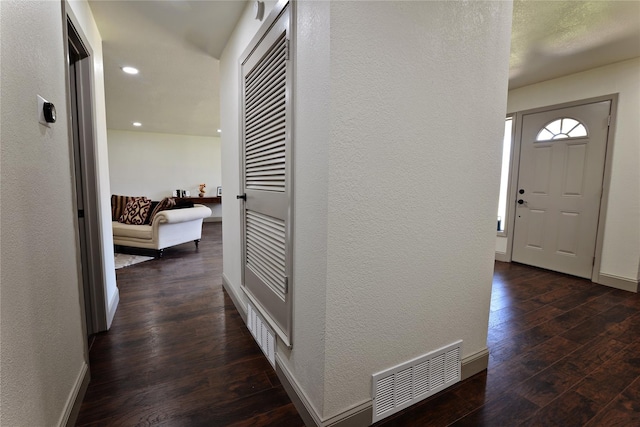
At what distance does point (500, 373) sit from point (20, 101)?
101 inches

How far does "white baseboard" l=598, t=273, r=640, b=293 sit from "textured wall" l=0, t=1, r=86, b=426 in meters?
4.68

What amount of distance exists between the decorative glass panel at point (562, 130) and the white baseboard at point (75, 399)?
4.96m

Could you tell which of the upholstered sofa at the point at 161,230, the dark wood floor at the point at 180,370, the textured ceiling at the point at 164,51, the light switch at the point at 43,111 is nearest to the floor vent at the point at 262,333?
the dark wood floor at the point at 180,370

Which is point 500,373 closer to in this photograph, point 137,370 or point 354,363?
point 354,363

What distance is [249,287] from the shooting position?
2162 mm

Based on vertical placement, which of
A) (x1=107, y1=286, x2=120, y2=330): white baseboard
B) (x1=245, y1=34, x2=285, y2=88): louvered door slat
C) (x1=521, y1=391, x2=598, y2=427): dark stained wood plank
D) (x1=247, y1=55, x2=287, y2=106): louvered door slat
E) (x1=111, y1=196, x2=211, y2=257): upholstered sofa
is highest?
(x1=245, y1=34, x2=285, y2=88): louvered door slat

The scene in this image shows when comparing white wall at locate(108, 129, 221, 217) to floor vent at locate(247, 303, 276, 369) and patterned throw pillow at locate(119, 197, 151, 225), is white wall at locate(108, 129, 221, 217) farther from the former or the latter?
floor vent at locate(247, 303, 276, 369)

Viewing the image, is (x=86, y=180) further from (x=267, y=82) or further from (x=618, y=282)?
(x=618, y=282)

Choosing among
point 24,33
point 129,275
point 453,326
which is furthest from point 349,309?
point 129,275

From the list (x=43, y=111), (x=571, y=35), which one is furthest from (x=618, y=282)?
(x=43, y=111)

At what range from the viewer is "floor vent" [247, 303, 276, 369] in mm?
1739

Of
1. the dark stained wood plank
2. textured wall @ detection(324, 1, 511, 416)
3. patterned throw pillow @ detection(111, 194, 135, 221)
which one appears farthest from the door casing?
patterned throw pillow @ detection(111, 194, 135, 221)

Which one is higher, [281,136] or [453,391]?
[281,136]

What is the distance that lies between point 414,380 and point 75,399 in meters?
1.62
